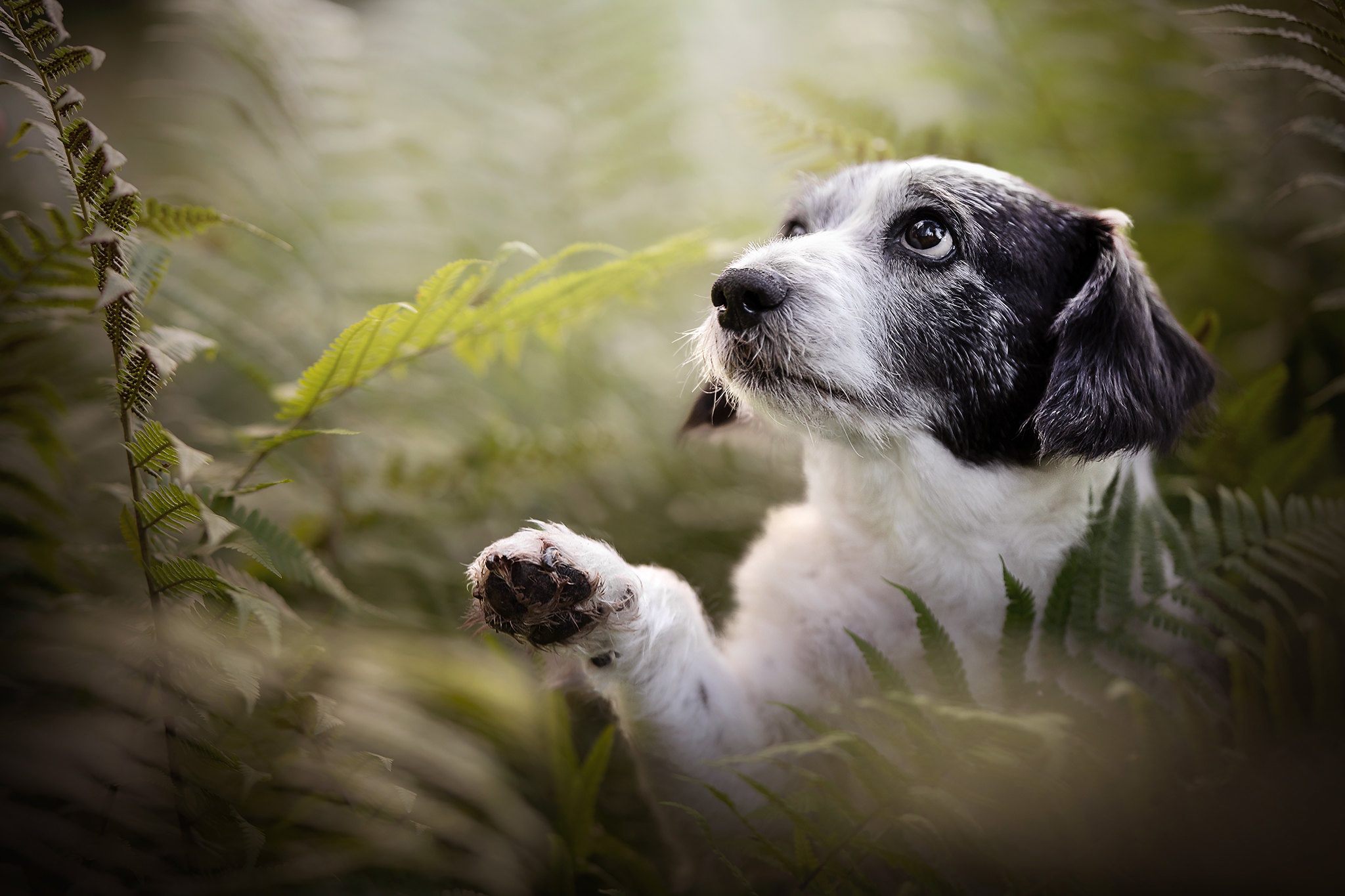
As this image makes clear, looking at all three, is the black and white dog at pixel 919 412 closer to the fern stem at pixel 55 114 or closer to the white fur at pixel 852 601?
the white fur at pixel 852 601

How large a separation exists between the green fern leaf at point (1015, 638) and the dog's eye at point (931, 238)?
852mm

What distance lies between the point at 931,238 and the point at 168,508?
1.72m

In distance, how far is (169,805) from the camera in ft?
4.04

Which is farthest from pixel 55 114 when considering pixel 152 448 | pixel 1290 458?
pixel 1290 458

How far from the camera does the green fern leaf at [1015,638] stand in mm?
1391

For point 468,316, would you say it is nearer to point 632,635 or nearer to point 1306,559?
point 632,635

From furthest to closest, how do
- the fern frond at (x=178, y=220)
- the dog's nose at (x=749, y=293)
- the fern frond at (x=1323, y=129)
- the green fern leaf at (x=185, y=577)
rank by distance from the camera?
the fern frond at (x=1323, y=129) → the dog's nose at (x=749, y=293) → the fern frond at (x=178, y=220) → the green fern leaf at (x=185, y=577)

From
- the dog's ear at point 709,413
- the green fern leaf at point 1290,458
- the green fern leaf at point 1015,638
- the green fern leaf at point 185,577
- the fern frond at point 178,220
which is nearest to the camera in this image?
the green fern leaf at point 185,577

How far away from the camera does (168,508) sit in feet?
3.98

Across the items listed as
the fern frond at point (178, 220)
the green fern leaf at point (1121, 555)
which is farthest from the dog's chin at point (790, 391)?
the fern frond at point (178, 220)

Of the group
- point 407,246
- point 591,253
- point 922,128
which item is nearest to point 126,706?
point 407,246

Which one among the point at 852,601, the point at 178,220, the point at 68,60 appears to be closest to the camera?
the point at 68,60

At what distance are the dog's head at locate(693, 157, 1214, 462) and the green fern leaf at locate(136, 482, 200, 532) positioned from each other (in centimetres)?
112

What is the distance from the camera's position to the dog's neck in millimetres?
1804
